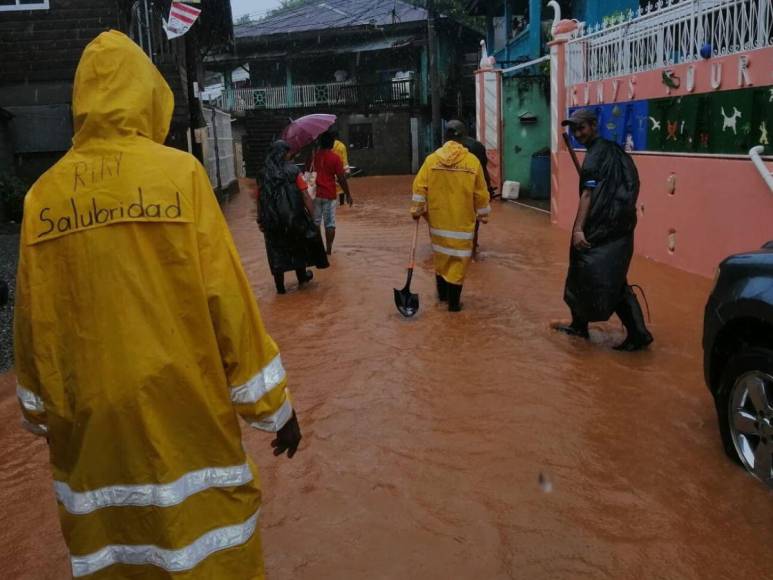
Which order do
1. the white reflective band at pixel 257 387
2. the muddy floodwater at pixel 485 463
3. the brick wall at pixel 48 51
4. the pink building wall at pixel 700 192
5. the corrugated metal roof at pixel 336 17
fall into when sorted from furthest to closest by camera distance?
the corrugated metal roof at pixel 336 17 < the brick wall at pixel 48 51 < the pink building wall at pixel 700 192 < the muddy floodwater at pixel 485 463 < the white reflective band at pixel 257 387

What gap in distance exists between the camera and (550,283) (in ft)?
27.8

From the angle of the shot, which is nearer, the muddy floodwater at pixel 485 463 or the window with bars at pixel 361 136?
the muddy floodwater at pixel 485 463

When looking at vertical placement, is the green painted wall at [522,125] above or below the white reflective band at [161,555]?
above

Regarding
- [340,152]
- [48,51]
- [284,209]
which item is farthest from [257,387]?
[48,51]

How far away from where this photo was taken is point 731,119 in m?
7.47

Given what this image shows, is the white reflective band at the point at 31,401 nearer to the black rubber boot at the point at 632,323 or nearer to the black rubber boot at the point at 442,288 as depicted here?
the black rubber boot at the point at 632,323

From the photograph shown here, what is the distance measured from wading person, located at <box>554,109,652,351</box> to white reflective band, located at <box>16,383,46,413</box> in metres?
4.21

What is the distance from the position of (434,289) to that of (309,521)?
196 inches

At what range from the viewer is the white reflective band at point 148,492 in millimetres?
2008

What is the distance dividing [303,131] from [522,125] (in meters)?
10.3

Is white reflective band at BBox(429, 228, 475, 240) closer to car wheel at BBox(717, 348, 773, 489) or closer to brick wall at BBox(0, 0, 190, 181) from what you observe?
car wheel at BBox(717, 348, 773, 489)

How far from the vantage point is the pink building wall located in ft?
23.5

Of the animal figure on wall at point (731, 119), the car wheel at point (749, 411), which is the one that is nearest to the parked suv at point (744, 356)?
the car wheel at point (749, 411)

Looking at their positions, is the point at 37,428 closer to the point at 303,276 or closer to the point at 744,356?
the point at 744,356
